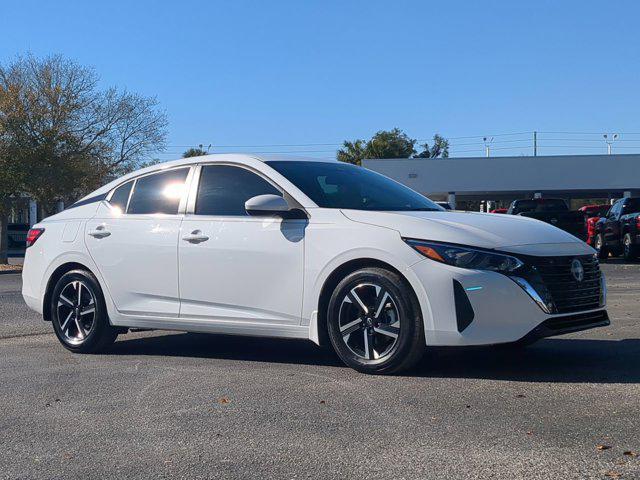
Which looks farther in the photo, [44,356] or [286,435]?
[44,356]

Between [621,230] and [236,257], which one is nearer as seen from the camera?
[236,257]

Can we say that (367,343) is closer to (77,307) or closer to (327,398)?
(327,398)

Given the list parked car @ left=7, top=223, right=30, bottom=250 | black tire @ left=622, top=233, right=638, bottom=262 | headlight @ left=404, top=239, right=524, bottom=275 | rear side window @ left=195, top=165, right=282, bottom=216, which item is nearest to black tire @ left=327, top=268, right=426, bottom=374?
headlight @ left=404, top=239, right=524, bottom=275

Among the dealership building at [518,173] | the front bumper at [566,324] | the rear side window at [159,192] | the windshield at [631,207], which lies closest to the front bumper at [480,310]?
the front bumper at [566,324]

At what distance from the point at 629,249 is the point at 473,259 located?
17.7 meters

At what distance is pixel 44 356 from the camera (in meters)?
7.51

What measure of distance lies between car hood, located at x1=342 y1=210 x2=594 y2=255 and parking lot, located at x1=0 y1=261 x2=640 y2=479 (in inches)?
35.7

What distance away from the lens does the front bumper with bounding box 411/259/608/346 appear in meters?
5.63

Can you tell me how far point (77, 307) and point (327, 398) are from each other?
3.19m

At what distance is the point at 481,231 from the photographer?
5.93m

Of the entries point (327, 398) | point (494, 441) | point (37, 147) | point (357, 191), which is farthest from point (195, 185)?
point (37, 147)

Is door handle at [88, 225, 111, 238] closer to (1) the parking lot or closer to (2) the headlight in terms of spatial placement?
(1) the parking lot

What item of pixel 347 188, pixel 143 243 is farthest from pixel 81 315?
pixel 347 188

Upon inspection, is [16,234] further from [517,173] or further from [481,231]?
[481,231]
